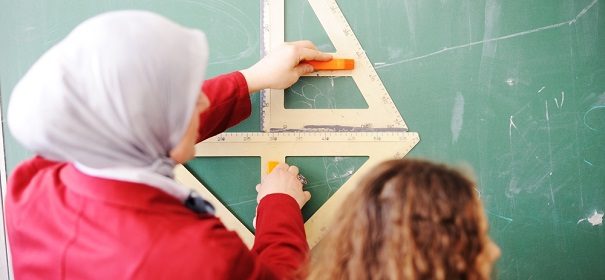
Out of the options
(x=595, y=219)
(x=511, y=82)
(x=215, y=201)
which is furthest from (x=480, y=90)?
(x=215, y=201)

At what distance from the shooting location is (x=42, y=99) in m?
0.71

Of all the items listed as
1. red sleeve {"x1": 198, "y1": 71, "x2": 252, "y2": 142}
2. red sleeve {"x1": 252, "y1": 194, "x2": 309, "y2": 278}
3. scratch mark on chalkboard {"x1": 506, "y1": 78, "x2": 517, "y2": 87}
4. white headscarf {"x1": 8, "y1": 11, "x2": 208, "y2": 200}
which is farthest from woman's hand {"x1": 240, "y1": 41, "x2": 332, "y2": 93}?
scratch mark on chalkboard {"x1": 506, "y1": 78, "x2": 517, "y2": 87}

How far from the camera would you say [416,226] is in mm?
760

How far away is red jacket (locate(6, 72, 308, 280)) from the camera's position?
2.49 feet

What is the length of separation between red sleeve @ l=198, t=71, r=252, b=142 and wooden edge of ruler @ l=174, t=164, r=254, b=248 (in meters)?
0.17

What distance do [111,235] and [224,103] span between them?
452 millimetres

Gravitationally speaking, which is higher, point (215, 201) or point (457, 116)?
point (457, 116)

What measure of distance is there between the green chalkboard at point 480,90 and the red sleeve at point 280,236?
7.6 inches

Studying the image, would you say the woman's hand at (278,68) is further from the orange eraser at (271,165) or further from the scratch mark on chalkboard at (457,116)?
the scratch mark on chalkboard at (457,116)

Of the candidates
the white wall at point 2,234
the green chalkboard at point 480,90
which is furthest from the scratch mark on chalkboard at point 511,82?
the white wall at point 2,234

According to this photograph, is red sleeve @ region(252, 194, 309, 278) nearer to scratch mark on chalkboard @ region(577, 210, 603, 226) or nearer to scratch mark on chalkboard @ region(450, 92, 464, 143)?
scratch mark on chalkboard @ region(450, 92, 464, 143)

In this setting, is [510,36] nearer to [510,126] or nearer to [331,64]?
[510,126]

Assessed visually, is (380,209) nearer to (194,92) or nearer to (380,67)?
(194,92)

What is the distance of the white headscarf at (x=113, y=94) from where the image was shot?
71cm
